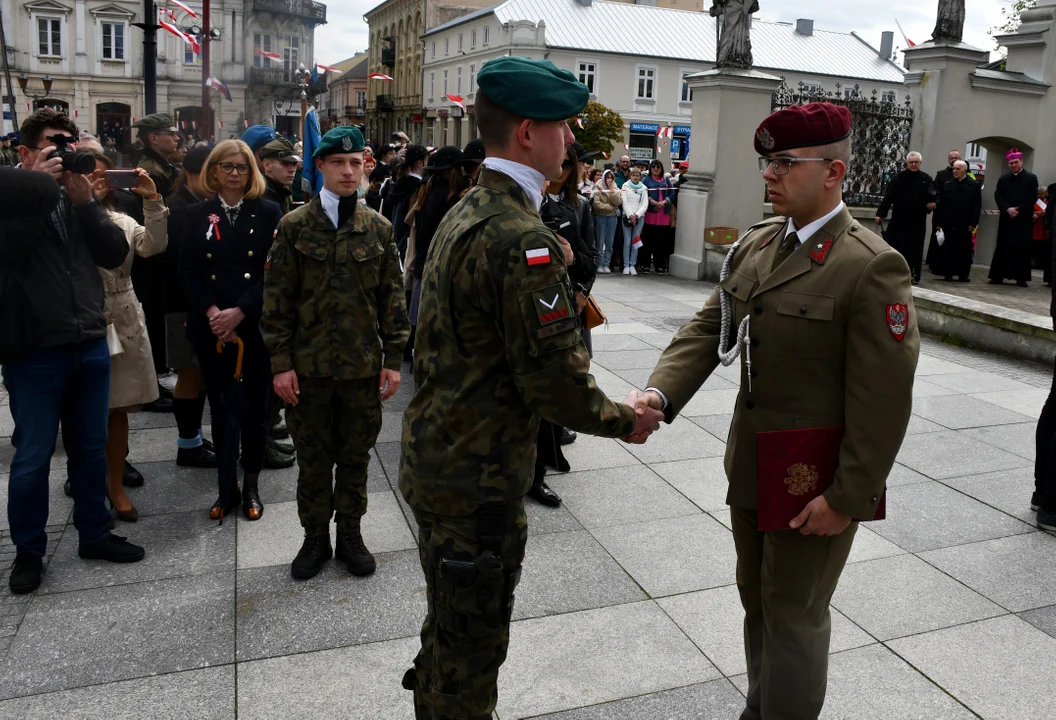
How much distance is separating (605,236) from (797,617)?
1310 centimetres

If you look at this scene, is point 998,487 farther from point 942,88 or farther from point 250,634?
point 942,88

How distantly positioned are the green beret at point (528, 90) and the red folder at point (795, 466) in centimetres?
108

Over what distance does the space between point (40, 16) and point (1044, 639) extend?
59666 millimetres

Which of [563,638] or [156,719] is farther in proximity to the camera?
[563,638]

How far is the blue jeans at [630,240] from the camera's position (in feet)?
50.1

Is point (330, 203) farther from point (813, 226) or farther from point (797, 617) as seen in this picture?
point (797, 617)

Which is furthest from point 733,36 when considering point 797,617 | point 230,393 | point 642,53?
point 642,53

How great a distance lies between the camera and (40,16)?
50781 mm

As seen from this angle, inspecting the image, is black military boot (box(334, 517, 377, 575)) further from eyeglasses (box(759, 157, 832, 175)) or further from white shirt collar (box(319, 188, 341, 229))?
eyeglasses (box(759, 157, 832, 175))

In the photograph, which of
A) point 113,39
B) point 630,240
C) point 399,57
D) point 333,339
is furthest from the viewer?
point 399,57

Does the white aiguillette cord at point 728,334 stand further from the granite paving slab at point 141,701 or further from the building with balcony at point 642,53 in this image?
the building with balcony at point 642,53

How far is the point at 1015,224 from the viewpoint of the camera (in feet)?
46.1

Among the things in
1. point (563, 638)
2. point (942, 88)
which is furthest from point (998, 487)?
point (942, 88)

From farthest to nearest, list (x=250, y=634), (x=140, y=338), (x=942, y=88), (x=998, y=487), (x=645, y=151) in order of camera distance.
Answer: (x=645, y=151)
(x=942, y=88)
(x=998, y=487)
(x=140, y=338)
(x=250, y=634)
